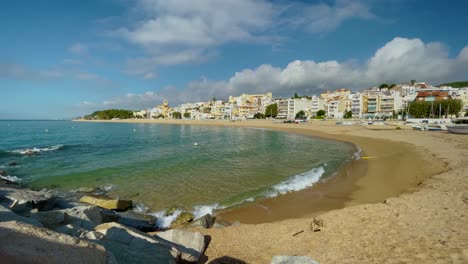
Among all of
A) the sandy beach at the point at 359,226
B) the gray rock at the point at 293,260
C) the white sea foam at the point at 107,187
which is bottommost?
the white sea foam at the point at 107,187

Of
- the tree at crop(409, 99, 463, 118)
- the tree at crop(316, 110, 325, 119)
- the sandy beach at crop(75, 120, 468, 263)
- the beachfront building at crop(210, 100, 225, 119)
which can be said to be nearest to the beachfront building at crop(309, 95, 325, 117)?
the tree at crop(316, 110, 325, 119)

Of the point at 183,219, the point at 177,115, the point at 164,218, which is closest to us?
the point at 183,219

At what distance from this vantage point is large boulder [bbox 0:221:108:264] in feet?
8.83

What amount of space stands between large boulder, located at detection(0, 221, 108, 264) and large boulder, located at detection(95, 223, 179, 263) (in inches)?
46.2

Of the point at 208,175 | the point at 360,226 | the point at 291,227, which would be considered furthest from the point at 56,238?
the point at 208,175

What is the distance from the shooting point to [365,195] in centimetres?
1103

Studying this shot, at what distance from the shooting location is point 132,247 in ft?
16.1

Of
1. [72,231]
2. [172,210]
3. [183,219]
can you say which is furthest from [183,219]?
[72,231]

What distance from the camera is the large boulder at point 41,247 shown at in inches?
106

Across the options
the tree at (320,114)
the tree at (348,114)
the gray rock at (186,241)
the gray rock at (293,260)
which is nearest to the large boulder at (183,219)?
the gray rock at (186,241)

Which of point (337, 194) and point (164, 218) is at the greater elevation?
point (337, 194)

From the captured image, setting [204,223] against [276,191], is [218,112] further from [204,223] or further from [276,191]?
[204,223]

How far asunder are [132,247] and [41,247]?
221 centimetres

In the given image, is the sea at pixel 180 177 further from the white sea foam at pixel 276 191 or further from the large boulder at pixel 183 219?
the large boulder at pixel 183 219
